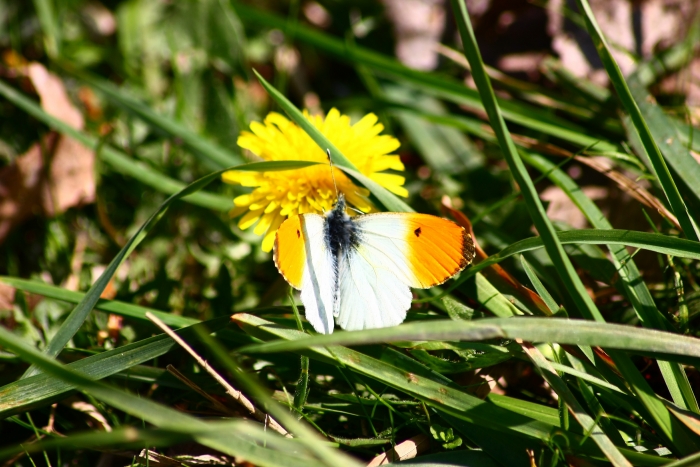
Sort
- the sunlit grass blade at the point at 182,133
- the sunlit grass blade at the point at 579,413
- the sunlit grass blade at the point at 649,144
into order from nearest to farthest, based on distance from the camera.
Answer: the sunlit grass blade at the point at 579,413 → the sunlit grass blade at the point at 649,144 → the sunlit grass blade at the point at 182,133

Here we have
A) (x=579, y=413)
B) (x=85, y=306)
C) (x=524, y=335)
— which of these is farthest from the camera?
(x=85, y=306)

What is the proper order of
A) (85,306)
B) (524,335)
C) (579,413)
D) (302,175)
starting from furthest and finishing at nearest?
(302,175), (85,306), (579,413), (524,335)

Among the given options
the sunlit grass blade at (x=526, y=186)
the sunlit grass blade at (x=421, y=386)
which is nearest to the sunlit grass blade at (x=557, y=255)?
the sunlit grass blade at (x=526, y=186)

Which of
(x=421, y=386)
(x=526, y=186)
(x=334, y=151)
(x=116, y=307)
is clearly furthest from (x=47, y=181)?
(x=526, y=186)

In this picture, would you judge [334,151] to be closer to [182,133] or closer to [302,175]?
[302,175]

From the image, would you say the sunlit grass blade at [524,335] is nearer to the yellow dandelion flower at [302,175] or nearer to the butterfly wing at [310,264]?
the butterfly wing at [310,264]

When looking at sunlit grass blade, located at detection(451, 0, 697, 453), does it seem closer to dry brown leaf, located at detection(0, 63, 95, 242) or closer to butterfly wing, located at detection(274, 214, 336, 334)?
butterfly wing, located at detection(274, 214, 336, 334)

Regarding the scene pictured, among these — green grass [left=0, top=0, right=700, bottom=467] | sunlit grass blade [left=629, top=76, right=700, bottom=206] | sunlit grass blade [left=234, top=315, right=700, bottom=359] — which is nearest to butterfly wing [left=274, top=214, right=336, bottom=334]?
green grass [left=0, top=0, right=700, bottom=467]
